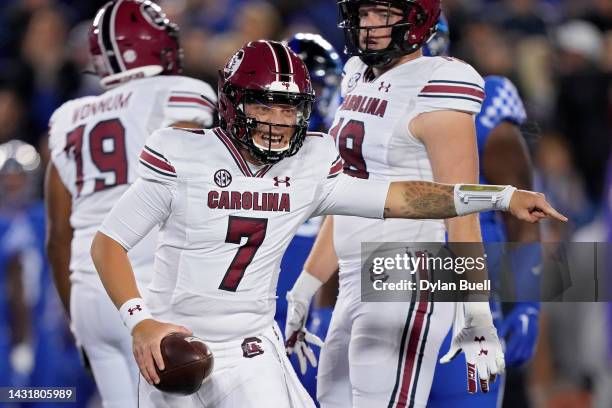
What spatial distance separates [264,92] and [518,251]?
1745 millimetres

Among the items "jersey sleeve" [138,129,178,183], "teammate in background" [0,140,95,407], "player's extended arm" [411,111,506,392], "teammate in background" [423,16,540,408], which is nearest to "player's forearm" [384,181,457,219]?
"player's extended arm" [411,111,506,392]

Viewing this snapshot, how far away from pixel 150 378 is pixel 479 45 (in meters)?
6.36

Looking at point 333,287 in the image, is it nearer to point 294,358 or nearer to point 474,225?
point 294,358

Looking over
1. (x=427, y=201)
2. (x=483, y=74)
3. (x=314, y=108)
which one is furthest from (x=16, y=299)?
(x=427, y=201)

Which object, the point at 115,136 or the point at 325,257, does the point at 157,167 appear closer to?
the point at 325,257

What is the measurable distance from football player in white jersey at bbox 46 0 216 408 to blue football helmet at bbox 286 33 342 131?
541 mm

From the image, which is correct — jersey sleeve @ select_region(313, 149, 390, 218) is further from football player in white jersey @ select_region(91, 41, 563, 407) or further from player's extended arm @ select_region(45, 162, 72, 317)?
player's extended arm @ select_region(45, 162, 72, 317)

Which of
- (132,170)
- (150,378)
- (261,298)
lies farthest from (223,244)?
(132,170)

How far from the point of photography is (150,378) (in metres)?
3.56

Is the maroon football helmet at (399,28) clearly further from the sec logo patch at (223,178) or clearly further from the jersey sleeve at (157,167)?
the jersey sleeve at (157,167)

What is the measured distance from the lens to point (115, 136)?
16.3 ft

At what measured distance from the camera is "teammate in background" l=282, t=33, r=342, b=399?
17.7ft

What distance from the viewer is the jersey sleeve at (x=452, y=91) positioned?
4.16 metres

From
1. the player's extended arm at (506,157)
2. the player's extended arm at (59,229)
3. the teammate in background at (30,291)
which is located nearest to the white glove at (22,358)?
the teammate in background at (30,291)
